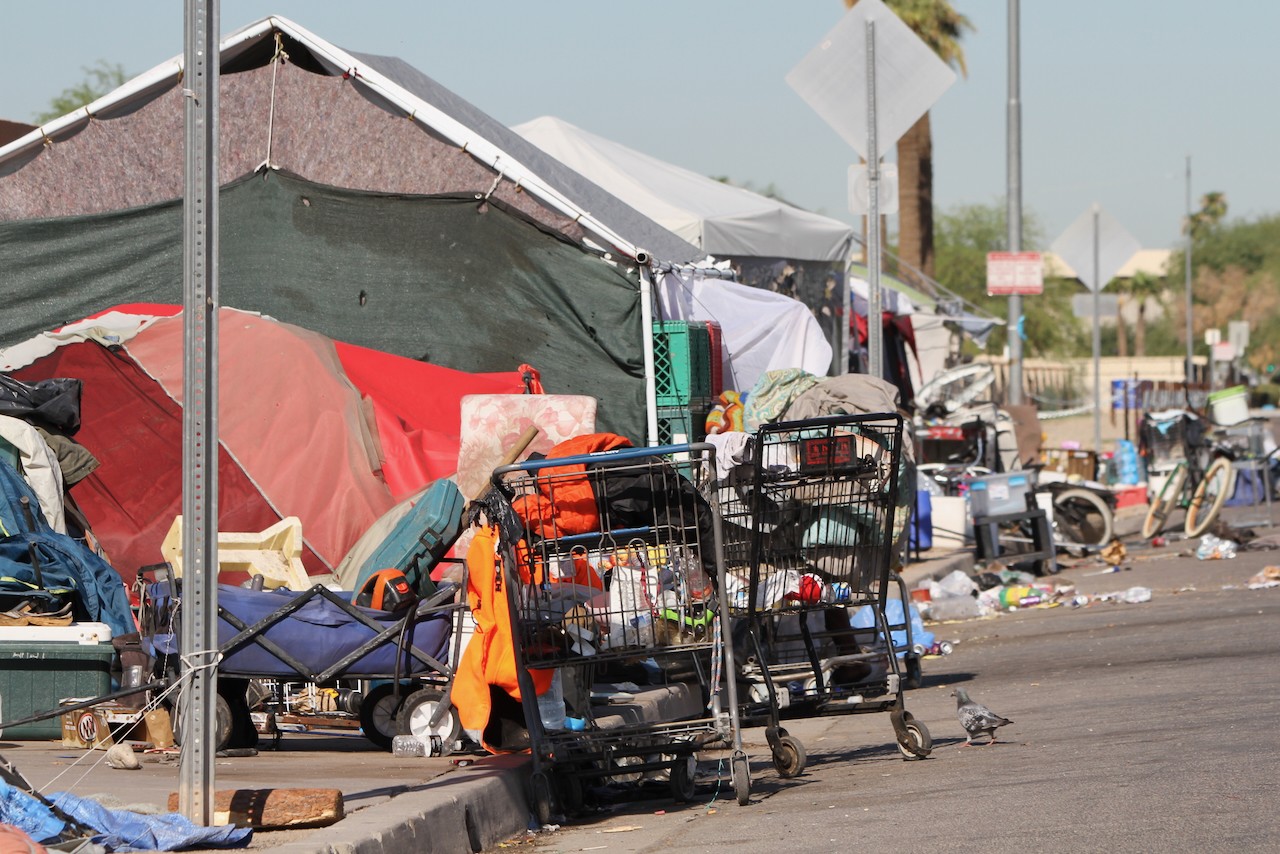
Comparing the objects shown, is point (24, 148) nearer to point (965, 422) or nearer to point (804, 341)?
point (804, 341)

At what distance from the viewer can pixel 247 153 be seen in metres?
15.1

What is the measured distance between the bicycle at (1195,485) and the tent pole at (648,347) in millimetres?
7406

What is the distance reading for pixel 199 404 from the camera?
17.5ft

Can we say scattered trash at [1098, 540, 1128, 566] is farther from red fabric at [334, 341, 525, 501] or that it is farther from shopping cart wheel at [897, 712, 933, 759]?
shopping cart wheel at [897, 712, 933, 759]

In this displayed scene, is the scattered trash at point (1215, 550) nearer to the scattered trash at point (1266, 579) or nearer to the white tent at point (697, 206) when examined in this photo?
the scattered trash at point (1266, 579)

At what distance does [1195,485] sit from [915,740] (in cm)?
1264

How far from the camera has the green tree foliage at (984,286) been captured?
65.4m

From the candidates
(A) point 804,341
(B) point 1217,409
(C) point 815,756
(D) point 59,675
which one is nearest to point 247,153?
(A) point 804,341

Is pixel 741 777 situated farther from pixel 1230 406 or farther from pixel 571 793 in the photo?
pixel 1230 406

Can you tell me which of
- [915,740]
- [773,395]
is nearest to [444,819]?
[915,740]

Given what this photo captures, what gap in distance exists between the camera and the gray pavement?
558 cm

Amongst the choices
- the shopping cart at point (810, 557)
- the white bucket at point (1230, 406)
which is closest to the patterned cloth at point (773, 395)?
the shopping cart at point (810, 557)

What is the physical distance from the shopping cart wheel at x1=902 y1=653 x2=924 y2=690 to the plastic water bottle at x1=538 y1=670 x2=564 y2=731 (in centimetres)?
314

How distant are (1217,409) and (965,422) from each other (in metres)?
5.41
